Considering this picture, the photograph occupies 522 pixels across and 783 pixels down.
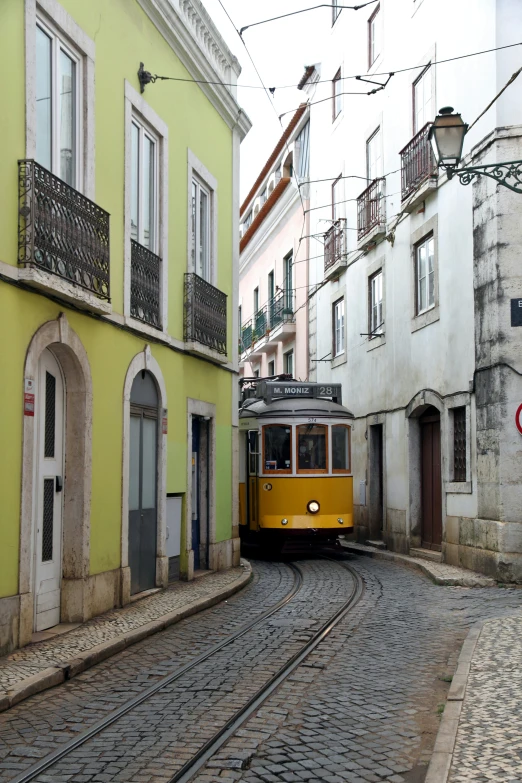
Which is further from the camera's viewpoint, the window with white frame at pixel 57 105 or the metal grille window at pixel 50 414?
the metal grille window at pixel 50 414

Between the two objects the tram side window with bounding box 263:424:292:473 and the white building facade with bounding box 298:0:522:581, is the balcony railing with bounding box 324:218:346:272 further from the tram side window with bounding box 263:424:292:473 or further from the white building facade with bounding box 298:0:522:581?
the tram side window with bounding box 263:424:292:473

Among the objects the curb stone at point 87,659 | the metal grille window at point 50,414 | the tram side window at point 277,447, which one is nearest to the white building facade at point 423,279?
the tram side window at point 277,447

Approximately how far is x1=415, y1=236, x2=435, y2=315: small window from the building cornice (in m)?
3.73

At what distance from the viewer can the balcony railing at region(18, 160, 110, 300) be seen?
26.7 ft

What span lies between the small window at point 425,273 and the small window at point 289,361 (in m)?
11.7

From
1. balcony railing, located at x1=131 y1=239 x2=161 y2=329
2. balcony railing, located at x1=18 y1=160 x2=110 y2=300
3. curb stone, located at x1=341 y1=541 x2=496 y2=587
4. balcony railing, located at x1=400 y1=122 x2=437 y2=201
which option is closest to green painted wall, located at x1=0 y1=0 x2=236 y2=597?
balcony railing, located at x1=18 y1=160 x2=110 y2=300

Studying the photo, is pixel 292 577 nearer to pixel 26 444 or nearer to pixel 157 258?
pixel 157 258

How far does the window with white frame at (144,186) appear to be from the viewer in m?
11.5

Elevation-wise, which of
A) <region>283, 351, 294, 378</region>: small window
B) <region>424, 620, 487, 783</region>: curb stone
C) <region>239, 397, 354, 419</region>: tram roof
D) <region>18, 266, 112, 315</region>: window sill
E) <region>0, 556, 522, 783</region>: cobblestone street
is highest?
<region>283, 351, 294, 378</region>: small window

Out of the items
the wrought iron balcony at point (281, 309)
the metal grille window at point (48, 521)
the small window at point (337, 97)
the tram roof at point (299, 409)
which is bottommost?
the metal grille window at point (48, 521)

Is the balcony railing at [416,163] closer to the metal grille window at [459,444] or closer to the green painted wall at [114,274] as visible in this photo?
the green painted wall at [114,274]

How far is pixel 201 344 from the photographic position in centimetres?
1330

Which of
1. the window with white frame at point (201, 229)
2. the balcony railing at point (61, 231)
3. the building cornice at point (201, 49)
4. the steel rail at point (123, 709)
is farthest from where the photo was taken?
the window with white frame at point (201, 229)

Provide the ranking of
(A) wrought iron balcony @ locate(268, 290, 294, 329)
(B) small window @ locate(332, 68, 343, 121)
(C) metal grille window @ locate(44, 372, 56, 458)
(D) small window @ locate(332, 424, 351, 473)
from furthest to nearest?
(A) wrought iron balcony @ locate(268, 290, 294, 329) < (B) small window @ locate(332, 68, 343, 121) < (D) small window @ locate(332, 424, 351, 473) < (C) metal grille window @ locate(44, 372, 56, 458)
